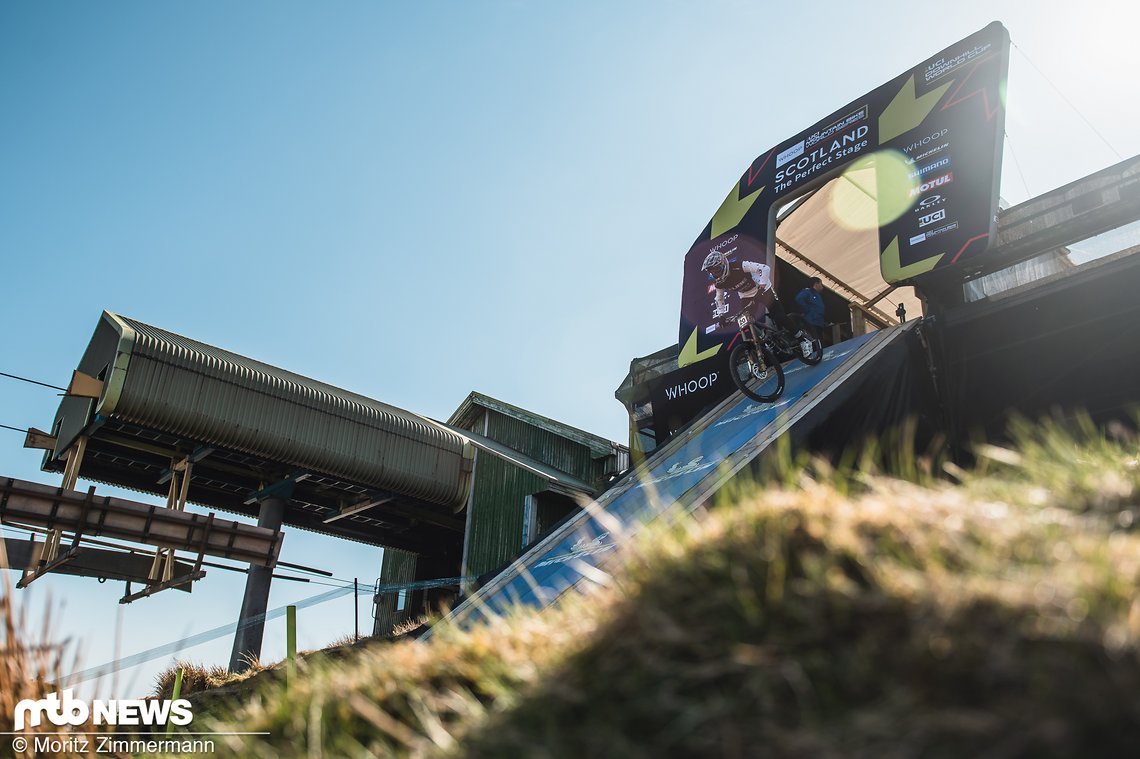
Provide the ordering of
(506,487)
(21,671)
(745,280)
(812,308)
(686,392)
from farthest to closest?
(506,487)
(686,392)
(745,280)
(812,308)
(21,671)

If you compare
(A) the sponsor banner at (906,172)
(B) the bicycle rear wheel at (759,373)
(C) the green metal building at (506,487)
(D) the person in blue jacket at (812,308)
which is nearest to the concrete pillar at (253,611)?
(C) the green metal building at (506,487)

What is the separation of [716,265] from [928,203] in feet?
15.3

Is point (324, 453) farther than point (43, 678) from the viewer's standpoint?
Yes

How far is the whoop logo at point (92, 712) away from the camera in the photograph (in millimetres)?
3691

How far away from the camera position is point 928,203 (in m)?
12.8

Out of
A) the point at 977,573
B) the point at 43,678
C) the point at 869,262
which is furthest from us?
the point at 869,262

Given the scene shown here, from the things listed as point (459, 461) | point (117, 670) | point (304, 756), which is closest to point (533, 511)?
point (459, 461)

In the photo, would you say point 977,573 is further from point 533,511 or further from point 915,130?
point 533,511

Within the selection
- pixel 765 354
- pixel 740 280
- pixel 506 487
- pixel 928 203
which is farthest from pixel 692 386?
pixel 506 487

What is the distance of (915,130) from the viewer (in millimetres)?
13648

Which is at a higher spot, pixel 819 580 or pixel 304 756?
pixel 819 580

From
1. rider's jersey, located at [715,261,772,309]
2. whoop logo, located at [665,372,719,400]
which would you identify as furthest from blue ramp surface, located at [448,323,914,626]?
rider's jersey, located at [715,261,772,309]

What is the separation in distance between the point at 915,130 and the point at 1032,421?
5439 millimetres

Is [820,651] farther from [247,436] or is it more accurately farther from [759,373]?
[247,436]
